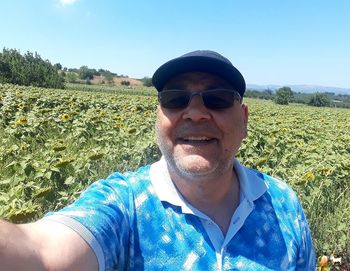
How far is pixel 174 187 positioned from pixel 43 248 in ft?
2.10

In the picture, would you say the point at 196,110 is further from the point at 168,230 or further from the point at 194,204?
the point at 168,230

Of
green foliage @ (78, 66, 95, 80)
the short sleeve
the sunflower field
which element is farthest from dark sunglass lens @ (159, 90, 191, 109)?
green foliage @ (78, 66, 95, 80)

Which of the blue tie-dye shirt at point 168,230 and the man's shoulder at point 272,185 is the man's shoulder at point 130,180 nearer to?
the blue tie-dye shirt at point 168,230

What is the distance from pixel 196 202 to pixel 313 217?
2584mm

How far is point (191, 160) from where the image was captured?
177cm

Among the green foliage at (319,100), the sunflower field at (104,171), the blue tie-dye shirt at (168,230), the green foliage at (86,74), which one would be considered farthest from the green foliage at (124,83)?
the blue tie-dye shirt at (168,230)

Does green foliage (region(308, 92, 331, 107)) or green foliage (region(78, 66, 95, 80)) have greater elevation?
green foliage (region(78, 66, 95, 80))

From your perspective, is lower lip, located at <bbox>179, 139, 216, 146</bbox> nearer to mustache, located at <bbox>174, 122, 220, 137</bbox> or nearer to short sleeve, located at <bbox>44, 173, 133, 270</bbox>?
mustache, located at <bbox>174, 122, 220, 137</bbox>

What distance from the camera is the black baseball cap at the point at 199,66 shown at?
6.05 ft

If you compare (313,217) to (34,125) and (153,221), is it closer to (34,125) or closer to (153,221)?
(153,221)

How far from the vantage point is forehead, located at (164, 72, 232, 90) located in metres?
1.89

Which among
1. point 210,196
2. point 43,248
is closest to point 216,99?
point 210,196

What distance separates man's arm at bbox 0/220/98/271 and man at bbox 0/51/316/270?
0.5 inches

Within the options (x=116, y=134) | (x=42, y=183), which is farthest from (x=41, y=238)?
(x=116, y=134)
